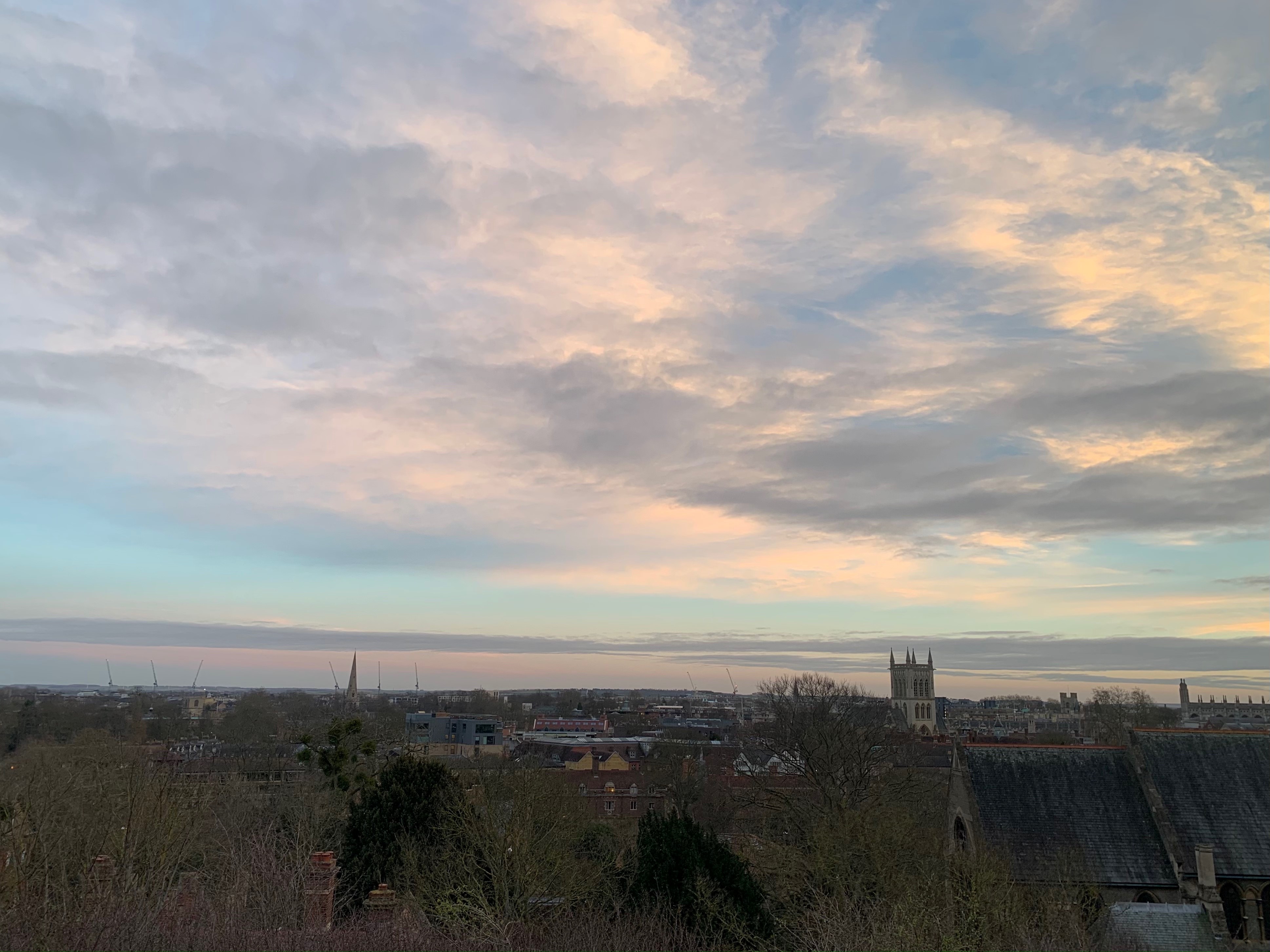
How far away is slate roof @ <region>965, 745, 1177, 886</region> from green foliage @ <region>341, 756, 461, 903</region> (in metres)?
21.4

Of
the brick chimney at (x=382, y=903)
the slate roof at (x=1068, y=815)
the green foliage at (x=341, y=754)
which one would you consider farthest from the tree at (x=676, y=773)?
the brick chimney at (x=382, y=903)

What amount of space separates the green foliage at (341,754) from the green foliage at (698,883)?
52.7ft

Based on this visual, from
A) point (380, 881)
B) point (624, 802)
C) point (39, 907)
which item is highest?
point (39, 907)

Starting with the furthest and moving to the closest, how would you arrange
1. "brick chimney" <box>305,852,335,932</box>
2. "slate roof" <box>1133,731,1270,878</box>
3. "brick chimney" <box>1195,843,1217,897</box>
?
"slate roof" <box>1133,731,1270,878</box>
"brick chimney" <box>1195,843,1217,897</box>
"brick chimney" <box>305,852,335,932</box>

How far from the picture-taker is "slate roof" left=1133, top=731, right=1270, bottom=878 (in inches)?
1293

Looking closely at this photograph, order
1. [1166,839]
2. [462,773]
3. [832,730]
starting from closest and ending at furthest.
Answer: [1166,839], [832,730], [462,773]

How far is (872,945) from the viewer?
1991 centimetres

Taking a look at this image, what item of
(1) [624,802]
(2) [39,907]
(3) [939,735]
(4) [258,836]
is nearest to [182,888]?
(2) [39,907]

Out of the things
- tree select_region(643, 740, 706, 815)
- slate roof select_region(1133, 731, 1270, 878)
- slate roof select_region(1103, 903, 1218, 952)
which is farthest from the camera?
tree select_region(643, 740, 706, 815)

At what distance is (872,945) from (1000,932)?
4651 millimetres

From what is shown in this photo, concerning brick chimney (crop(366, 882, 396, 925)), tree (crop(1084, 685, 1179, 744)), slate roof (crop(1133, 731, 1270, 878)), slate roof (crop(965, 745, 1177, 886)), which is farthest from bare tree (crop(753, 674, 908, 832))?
tree (crop(1084, 685, 1179, 744))

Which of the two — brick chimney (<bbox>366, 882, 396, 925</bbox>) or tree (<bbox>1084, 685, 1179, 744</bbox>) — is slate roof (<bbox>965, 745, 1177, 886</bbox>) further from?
tree (<bbox>1084, 685, 1179, 744</bbox>)

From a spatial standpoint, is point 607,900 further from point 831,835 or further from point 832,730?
point 832,730

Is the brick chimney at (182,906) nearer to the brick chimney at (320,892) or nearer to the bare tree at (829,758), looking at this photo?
the brick chimney at (320,892)
